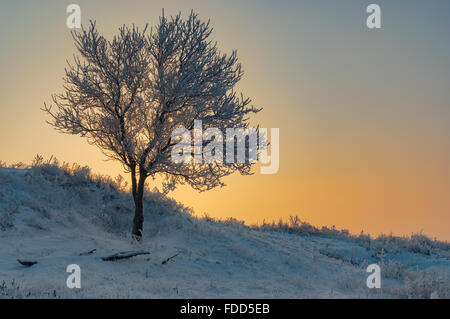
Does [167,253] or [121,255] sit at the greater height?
[121,255]

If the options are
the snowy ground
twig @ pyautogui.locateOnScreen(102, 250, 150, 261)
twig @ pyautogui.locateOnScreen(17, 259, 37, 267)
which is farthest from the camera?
twig @ pyautogui.locateOnScreen(102, 250, 150, 261)

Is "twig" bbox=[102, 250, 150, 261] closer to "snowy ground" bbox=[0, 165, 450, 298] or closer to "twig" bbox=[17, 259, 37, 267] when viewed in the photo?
"snowy ground" bbox=[0, 165, 450, 298]

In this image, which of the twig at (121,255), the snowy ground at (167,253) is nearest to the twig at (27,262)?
the snowy ground at (167,253)

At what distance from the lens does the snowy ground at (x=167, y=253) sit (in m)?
9.16

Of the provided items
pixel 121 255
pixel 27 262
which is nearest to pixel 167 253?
pixel 121 255

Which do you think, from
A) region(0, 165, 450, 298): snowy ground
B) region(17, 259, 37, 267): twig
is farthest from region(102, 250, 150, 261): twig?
region(17, 259, 37, 267): twig

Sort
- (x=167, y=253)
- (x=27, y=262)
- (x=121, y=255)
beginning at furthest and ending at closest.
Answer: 1. (x=167, y=253)
2. (x=121, y=255)
3. (x=27, y=262)

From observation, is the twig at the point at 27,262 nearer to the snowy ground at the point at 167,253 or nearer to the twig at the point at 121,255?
the snowy ground at the point at 167,253

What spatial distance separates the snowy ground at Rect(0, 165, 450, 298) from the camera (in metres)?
9.16

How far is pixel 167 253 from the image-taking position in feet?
43.1

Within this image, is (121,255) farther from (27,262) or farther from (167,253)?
(27,262)
